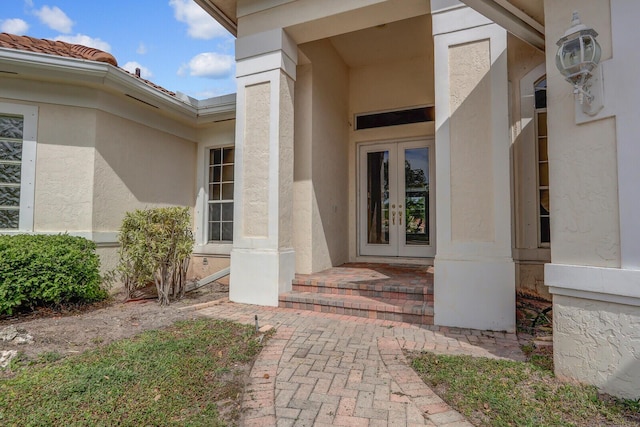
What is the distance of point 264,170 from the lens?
16.6ft

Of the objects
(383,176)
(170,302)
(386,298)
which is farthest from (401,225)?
(170,302)

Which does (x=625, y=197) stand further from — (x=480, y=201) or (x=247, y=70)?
(x=247, y=70)

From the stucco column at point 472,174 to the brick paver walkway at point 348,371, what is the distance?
0.40m

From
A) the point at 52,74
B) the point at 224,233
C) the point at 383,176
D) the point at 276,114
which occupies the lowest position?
the point at 224,233

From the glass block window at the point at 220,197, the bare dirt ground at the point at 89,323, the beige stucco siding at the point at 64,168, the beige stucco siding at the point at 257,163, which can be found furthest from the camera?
the glass block window at the point at 220,197

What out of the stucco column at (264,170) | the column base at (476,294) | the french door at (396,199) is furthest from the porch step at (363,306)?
the french door at (396,199)

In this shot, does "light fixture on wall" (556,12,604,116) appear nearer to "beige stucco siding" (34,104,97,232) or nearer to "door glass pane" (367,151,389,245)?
"door glass pane" (367,151,389,245)

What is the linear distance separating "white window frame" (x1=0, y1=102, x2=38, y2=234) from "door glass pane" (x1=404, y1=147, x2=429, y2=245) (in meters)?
6.46

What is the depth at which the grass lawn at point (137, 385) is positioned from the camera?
83.4 inches

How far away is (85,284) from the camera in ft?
15.2

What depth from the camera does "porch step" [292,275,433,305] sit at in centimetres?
440

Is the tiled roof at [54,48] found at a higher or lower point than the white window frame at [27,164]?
higher

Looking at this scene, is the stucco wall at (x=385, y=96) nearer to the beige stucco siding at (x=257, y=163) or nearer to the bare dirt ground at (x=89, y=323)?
the beige stucco siding at (x=257, y=163)

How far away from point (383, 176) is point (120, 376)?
578cm
